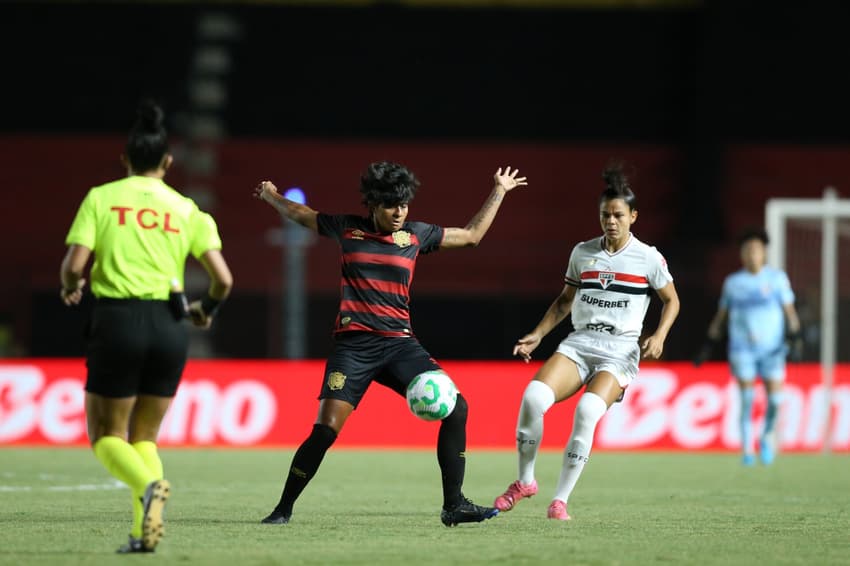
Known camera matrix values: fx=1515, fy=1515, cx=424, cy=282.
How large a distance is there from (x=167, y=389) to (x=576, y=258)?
3.29 m

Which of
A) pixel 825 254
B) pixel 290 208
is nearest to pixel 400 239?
pixel 290 208

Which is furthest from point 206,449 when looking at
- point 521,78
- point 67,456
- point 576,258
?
point 521,78

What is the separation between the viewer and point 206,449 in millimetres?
17297

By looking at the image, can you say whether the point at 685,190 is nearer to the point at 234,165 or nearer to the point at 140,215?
the point at 234,165

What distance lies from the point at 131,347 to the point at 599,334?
3412mm

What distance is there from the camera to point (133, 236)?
22.9 feet

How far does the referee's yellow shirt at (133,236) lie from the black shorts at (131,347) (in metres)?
0.07

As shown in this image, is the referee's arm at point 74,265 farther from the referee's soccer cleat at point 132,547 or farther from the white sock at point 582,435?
the white sock at point 582,435

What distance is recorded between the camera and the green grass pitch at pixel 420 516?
7.17m

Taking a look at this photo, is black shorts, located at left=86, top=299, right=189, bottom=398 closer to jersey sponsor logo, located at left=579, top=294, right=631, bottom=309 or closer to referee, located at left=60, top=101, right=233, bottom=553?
referee, located at left=60, top=101, right=233, bottom=553

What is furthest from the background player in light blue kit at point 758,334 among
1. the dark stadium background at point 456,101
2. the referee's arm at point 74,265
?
the referee's arm at point 74,265

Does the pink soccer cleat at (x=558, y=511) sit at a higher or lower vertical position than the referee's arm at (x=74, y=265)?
lower

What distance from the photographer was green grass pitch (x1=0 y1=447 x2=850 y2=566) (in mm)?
7168

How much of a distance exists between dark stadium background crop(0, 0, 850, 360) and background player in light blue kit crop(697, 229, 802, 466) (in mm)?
9345
